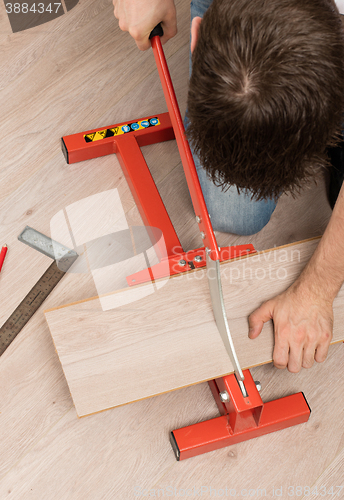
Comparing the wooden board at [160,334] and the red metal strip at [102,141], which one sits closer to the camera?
the wooden board at [160,334]

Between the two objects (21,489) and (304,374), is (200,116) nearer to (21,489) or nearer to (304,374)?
(304,374)

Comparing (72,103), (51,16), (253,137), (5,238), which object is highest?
(51,16)

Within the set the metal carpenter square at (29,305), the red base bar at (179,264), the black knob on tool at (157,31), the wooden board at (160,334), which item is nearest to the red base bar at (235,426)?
the wooden board at (160,334)

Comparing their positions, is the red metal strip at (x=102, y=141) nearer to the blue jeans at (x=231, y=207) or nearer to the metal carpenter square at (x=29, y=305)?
the blue jeans at (x=231, y=207)

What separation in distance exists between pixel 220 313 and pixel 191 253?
251mm

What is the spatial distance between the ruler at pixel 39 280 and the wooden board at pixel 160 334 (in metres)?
0.30

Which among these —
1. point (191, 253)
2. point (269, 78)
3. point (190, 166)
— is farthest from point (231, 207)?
point (269, 78)

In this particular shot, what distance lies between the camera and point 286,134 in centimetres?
75

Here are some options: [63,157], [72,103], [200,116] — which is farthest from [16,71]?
[200,116]

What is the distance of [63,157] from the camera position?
1644 mm

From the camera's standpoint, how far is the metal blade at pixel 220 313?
1005mm

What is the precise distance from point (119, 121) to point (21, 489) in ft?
4.15

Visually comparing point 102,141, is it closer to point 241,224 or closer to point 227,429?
point 241,224

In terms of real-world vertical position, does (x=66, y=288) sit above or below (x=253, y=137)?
below
